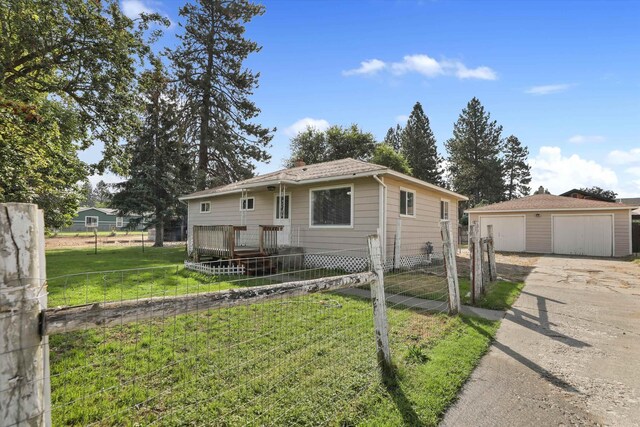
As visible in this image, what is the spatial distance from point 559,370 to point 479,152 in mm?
42782

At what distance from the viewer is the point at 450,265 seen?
535 centimetres

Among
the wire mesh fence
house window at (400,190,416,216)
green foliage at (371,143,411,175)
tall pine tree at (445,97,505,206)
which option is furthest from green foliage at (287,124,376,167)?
the wire mesh fence

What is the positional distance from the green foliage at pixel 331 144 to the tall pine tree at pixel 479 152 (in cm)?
1527

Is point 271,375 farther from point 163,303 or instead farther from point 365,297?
point 365,297

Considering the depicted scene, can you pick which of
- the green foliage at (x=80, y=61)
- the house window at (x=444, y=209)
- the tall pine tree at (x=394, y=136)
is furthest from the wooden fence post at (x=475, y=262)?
the tall pine tree at (x=394, y=136)

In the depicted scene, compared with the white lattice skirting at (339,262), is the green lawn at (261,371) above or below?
below

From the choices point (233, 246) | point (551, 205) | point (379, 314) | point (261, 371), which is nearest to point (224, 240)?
point (233, 246)

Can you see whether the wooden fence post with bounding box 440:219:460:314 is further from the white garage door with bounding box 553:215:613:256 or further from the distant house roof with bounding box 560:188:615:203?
the distant house roof with bounding box 560:188:615:203

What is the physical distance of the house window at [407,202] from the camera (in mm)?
11375

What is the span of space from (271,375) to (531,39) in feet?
40.9

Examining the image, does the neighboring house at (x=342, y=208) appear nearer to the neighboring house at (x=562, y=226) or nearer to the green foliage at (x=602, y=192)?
the neighboring house at (x=562, y=226)

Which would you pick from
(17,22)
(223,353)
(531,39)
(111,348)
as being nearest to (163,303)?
(223,353)

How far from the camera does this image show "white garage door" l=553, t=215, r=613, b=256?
1747 cm

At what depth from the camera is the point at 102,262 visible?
1277 cm
